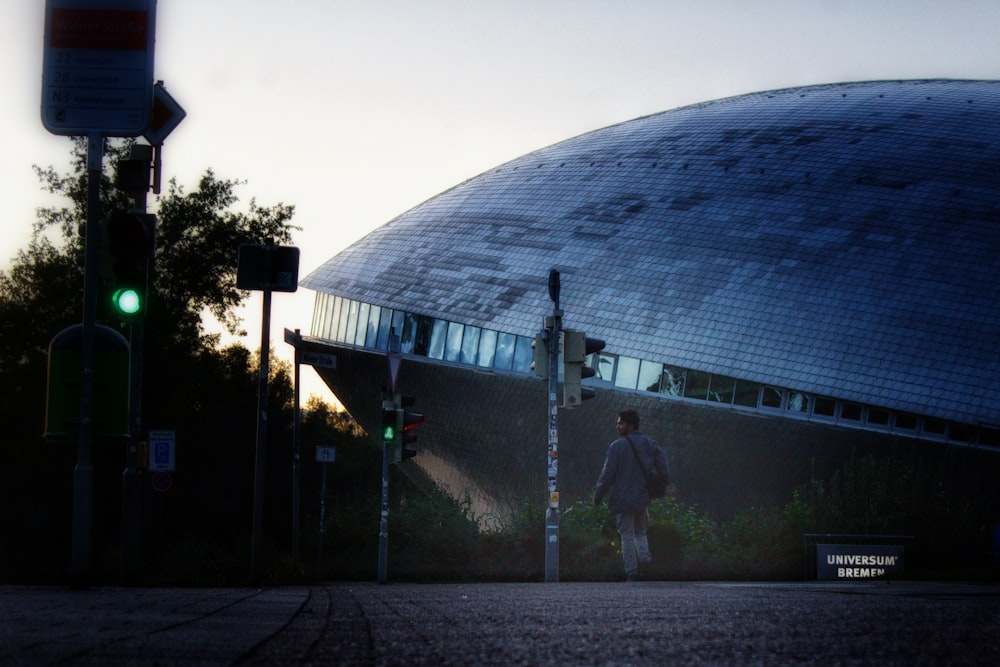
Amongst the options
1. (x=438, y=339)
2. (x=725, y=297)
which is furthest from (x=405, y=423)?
(x=438, y=339)

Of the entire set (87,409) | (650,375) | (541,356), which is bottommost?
(87,409)

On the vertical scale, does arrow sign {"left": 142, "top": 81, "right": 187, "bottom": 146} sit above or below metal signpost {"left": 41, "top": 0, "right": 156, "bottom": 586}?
above

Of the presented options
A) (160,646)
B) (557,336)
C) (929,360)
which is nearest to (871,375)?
(929,360)

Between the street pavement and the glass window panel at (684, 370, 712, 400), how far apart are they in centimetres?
2384

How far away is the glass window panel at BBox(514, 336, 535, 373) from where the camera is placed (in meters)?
35.4

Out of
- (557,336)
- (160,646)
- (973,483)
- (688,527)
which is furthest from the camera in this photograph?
(973,483)

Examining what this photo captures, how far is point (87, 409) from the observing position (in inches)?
403

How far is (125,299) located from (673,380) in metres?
23.7

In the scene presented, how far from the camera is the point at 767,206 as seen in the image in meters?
35.8

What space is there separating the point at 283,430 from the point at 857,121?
26248 millimetres

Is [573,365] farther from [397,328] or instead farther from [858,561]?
[397,328]

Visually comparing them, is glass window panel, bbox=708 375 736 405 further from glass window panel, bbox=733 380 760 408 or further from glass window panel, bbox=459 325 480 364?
glass window panel, bbox=459 325 480 364

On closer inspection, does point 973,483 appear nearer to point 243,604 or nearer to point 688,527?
point 688,527

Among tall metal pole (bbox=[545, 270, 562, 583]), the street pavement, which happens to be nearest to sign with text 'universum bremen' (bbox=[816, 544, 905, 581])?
tall metal pole (bbox=[545, 270, 562, 583])
